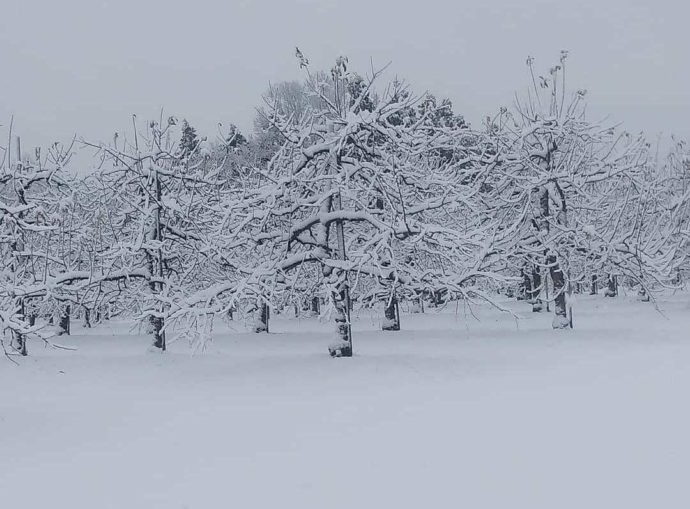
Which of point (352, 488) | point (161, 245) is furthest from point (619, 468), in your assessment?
point (161, 245)

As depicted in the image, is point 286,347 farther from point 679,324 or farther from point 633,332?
point 679,324

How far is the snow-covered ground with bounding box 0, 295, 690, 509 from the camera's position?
21.7 ft

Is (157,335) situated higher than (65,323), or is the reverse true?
(65,323)

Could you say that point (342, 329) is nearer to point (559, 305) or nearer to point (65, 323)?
point (559, 305)

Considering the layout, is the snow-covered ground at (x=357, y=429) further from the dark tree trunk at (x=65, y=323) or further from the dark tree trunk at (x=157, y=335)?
the dark tree trunk at (x=65, y=323)

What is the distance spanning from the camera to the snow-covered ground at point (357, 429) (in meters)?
6.62

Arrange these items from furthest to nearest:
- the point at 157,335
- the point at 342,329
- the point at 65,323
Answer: the point at 65,323 < the point at 157,335 < the point at 342,329

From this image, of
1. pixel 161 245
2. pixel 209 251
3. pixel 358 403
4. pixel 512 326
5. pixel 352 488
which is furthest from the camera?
pixel 512 326

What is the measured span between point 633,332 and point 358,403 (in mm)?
13510

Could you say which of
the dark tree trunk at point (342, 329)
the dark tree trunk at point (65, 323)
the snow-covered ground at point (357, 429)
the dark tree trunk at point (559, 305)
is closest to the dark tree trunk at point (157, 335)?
the snow-covered ground at point (357, 429)

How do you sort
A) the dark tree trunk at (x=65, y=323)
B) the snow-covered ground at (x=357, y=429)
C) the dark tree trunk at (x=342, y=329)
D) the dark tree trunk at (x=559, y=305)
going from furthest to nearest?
the dark tree trunk at (x=65, y=323)
the dark tree trunk at (x=559, y=305)
the dark tree trunk at (x=342, y=329)
the snow-covered ground at (x=357, y=429)

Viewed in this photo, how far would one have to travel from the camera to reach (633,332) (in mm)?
21125

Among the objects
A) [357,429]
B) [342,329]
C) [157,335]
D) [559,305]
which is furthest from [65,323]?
[357,429]

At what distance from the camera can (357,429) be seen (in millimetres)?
9258
